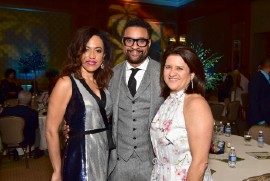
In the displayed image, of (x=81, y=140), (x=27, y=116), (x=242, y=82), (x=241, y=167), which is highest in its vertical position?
Answer: (x=81, y=140)

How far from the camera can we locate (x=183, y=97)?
1743 mm

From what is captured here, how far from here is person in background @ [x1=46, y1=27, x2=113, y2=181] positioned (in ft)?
6.16

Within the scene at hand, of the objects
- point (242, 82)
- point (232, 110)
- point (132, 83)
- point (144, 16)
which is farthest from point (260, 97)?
point (144, 16)

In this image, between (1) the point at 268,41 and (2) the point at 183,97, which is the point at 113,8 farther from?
(2) the point at 183,97

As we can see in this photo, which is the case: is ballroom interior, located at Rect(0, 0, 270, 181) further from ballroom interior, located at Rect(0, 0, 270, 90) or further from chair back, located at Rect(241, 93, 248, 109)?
chair back, located at Rect(241, 93, 248, 109)

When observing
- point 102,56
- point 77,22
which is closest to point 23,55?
point 77,22

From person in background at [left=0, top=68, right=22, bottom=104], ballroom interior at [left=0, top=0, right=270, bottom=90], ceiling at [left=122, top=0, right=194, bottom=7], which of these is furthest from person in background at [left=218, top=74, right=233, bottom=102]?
person in background at [left=0, top=68, right=22, bottom=104]

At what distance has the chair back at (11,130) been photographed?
4.71m

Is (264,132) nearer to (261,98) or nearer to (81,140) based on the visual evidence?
(261,98)

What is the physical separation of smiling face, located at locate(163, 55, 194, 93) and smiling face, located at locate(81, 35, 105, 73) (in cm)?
49

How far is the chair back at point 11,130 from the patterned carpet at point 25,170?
42 cm

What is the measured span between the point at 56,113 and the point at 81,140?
0.22m

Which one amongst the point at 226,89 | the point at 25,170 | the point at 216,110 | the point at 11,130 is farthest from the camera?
the point at 226,89

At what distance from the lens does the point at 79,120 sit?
1.88 metres
